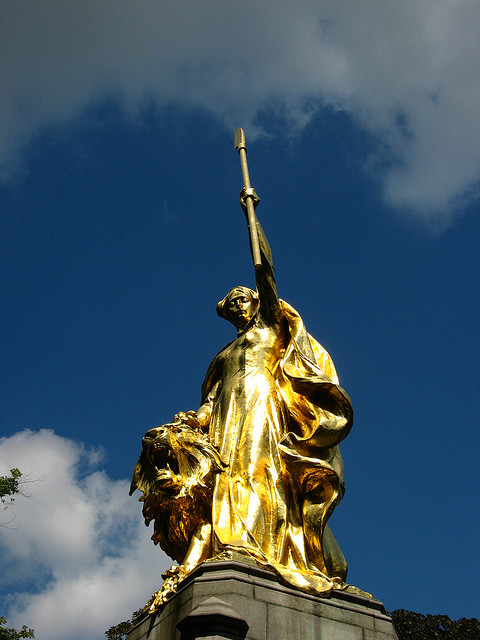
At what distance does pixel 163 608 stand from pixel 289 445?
7.65 feet

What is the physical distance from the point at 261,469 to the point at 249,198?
160 inches

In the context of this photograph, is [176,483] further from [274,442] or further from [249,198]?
[249,198]

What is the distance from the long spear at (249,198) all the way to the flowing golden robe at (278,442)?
101mm

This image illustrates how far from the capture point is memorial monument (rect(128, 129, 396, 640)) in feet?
21.0

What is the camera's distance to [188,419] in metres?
8.91

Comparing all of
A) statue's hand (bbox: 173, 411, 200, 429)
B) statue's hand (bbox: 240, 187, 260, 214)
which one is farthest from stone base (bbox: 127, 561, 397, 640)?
statue's hand (bbox: 240, 187, 260, 214)

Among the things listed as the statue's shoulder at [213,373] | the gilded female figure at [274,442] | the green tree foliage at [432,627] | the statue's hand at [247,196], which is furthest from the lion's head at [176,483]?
the green tree foliage at [432,627]

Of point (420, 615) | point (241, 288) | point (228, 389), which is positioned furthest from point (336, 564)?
point (420, 615)

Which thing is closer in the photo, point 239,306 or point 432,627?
point 239,306

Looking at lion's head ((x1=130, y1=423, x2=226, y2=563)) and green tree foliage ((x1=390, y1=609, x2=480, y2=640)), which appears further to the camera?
green tree foliage ((x1=390, y1=609, x2=480, y2=640))

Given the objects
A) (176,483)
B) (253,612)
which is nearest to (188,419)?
(176,483)

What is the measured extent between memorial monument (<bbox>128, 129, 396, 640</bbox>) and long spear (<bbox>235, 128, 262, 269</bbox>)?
0.08 feet

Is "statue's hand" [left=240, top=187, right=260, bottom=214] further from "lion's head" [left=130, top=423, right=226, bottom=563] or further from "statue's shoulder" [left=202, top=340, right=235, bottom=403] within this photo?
"lion's head" [left=130, top=423, right=226, bottom=563]

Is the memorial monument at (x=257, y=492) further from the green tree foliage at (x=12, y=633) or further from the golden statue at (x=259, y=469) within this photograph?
the green tree foliage at (x=12, y=633)
